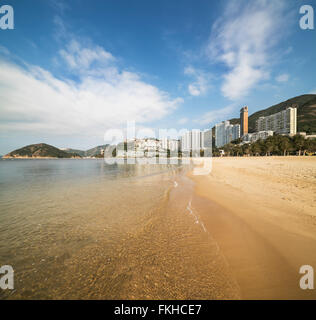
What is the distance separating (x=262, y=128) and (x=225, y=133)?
38890 millimetres

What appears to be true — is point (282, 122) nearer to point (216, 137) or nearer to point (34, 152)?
point (216, 137)

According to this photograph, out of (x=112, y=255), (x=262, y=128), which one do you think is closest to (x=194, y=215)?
(x=112, y=255)

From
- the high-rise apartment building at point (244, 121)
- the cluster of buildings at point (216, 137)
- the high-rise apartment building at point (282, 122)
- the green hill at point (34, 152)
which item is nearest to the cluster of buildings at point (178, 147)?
the cluster of buildings at point (216, 137)

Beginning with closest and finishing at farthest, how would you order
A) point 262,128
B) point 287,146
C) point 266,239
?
point 266,239 → point 287,146 → point 262,128

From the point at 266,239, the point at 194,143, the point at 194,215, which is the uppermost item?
the point at 194,143

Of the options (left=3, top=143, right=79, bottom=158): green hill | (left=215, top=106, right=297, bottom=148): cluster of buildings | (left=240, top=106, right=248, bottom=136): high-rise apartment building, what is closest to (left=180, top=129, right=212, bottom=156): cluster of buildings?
(left=215, top=106, right=297, bottom=148): cluster of buildings

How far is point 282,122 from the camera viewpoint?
128 meters

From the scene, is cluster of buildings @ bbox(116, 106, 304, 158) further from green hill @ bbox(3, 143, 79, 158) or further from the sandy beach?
the sandy beach

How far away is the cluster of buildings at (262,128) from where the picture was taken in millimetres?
118562

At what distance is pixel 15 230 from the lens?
471 centimetres

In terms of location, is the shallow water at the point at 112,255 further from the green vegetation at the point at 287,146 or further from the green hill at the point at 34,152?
the green hill at the point at 34,152

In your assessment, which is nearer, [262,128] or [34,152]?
[34,152]

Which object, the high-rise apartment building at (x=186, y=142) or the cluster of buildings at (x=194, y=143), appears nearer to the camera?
the cluster of buildings at (x=194, y=143)
